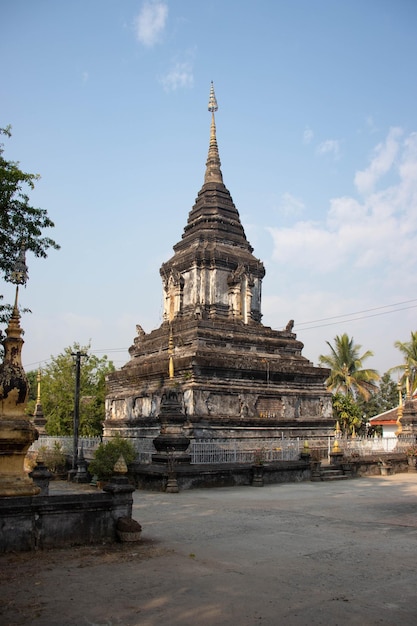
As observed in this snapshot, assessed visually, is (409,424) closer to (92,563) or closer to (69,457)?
(69,457)

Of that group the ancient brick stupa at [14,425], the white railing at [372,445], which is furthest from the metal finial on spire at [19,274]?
the white railing at [372,445]

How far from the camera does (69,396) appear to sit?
3691cm

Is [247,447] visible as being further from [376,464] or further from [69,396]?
[69,396]

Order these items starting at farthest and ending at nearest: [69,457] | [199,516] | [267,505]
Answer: [69,457] < [267,505] < [199,516]

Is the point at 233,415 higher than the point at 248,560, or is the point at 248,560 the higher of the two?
the point at 233,415

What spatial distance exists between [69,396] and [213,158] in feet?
57.1

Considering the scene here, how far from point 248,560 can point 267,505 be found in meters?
6.65

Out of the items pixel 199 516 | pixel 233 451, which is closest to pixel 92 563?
pixel 199 516

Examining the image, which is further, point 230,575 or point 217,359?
point 217,359

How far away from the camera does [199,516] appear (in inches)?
531

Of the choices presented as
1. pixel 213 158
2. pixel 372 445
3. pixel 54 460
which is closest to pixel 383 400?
pixel 372 445

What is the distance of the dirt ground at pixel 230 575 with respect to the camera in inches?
253

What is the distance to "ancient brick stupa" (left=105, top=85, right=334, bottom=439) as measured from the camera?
25812 mm

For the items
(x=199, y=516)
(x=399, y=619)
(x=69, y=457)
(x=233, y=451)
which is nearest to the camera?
(x=399, y=619)
